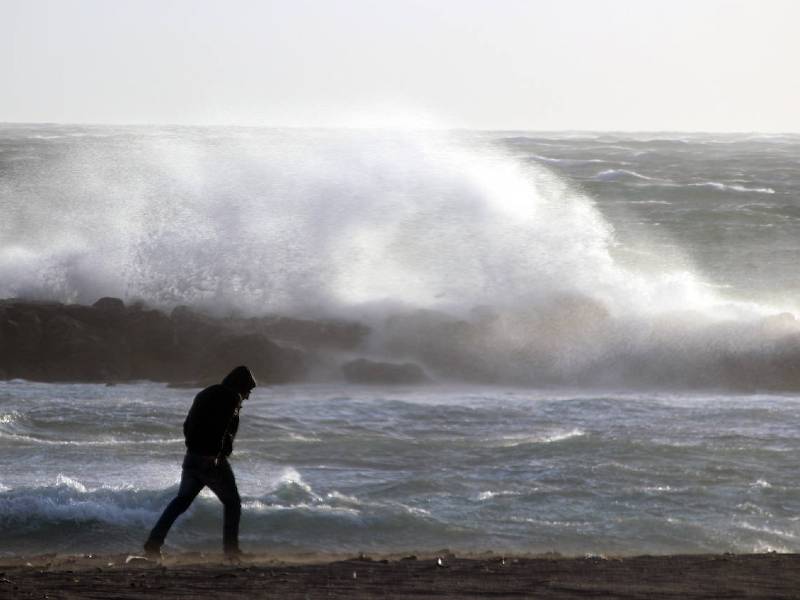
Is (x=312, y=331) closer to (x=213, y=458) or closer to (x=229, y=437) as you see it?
(x=229, y=437)

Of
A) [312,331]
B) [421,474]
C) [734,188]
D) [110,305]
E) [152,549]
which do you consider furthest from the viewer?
[734,188]

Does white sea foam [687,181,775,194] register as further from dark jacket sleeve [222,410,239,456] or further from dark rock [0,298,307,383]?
dark jacket sleeve [222,410,239,456]

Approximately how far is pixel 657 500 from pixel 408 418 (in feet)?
15.2

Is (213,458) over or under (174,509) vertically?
over

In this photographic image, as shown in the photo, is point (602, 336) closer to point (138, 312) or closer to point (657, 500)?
point (138, 312)

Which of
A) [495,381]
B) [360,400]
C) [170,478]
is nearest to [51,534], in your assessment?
[170,478]

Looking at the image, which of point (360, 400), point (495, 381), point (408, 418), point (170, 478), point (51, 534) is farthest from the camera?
point (495, 381)

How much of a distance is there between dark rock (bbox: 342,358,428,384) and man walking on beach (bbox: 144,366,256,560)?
9.68m

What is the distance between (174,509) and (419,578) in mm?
2175

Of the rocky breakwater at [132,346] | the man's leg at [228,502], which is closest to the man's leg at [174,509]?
the man's leg at [228,502]

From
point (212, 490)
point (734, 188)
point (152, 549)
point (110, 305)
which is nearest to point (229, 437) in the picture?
point (212, 490)

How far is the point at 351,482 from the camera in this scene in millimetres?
12156

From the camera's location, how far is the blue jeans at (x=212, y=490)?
380 inches

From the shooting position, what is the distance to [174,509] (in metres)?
9.72
